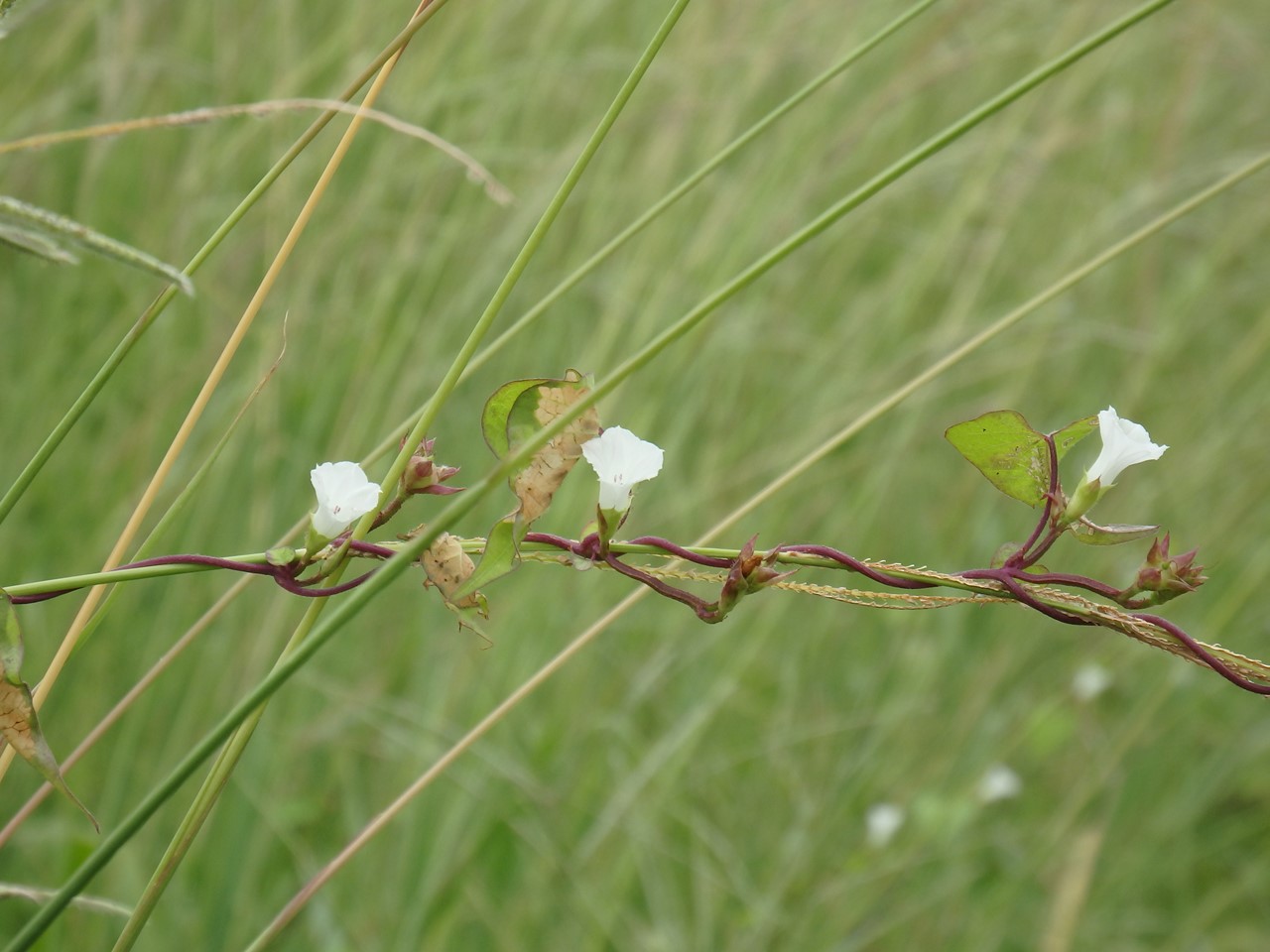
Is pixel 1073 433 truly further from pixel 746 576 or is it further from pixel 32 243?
pixel 32 243

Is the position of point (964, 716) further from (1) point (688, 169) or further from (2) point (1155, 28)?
(2) point (1155, 28)

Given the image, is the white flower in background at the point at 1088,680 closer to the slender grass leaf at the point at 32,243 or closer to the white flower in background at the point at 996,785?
the white flower in background at the point at 996,785

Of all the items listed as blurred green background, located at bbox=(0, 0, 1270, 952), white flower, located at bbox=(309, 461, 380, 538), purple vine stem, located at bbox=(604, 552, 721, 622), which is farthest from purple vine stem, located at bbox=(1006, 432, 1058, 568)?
blurred green background, located at bbox=(0, 0, 1270, 952)

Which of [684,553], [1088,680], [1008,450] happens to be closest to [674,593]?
[684,553]

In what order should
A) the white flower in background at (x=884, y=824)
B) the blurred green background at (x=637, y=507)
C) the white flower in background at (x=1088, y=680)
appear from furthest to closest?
the white flower in background at (x=1088, y=680)
the white flower in background at (x=884, y=824)
the blurred green background at (x=637, y=507)

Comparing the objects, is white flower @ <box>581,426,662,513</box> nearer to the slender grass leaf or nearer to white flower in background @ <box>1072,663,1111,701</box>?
the slender grass leaf

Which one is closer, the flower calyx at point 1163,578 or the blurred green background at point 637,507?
the flower calyx at point 1163,578

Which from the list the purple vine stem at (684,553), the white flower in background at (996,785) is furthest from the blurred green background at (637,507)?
the purple vine stem at (684,553)
